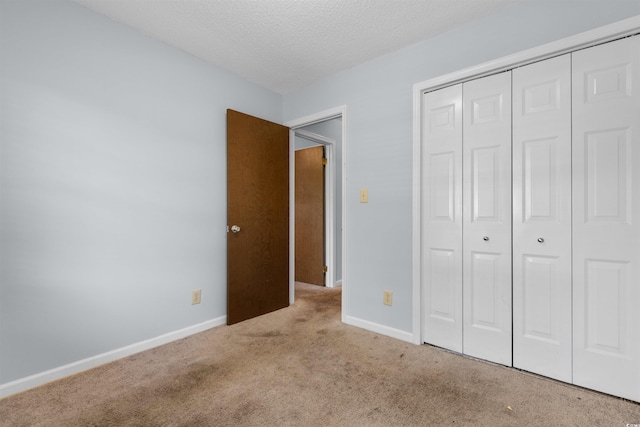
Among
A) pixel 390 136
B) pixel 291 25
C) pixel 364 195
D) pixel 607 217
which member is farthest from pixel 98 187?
pixel 607 217

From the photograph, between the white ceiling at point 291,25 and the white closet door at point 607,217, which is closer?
the white closet door at point 607,217

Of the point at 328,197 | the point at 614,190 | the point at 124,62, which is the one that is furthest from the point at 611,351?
the point at 124,62

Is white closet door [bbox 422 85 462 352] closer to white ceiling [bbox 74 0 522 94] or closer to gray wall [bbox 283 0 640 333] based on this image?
gray wall [bbox 283 0 640 333]

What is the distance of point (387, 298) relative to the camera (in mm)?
2504

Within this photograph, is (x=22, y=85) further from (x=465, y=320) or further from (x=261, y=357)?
(x=465, y=320)

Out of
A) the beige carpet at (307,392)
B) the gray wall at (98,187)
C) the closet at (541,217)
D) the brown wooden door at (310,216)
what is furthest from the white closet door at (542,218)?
the brown wooden door at (310,216)

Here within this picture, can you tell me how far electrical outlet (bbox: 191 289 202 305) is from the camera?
256 centimetres

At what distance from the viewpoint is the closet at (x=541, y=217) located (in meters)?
1.62

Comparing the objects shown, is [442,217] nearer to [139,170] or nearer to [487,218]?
[487,218]

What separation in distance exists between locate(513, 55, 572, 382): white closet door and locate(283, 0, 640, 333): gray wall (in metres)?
0.30

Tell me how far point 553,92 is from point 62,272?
3.20 m

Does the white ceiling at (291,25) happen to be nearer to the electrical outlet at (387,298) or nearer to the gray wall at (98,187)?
the gray wall at (98,187)

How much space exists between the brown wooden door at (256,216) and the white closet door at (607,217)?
7.77ft

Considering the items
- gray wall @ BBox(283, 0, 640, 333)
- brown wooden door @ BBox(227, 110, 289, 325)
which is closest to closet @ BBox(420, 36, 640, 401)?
gray wall @ BBox(283, 0, 640, 333)
